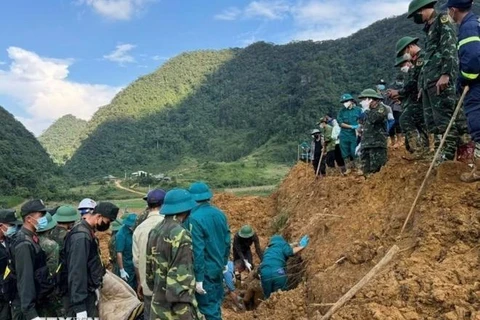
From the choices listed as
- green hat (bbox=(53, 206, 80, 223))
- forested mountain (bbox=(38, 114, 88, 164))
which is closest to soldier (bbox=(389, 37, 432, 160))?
green hat (bbox=(53, 206, 80, 223))

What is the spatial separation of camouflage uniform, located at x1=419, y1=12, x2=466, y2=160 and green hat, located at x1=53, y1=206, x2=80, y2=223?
4172 mm

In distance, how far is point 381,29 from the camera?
301ft

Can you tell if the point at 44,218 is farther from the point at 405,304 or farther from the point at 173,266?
the point at 405,304

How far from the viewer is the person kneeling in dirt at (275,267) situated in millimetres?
6492

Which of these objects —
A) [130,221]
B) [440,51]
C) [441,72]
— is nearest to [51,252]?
[130,221]

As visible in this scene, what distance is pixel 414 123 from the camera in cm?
632

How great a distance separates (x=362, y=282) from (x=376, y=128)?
348cm

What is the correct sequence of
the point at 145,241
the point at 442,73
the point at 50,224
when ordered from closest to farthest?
the point at 145,241 < the point at 50,224 < the point at 442,73

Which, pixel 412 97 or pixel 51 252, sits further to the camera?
pixel 412 97

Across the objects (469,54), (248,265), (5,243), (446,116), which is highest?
(469,54)

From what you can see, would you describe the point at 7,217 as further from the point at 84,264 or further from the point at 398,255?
the point at 398,255

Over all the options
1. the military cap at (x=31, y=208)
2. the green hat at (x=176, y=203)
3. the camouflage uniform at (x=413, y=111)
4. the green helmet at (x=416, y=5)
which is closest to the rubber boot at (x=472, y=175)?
the camouflage uniform at (x=413, y=111)

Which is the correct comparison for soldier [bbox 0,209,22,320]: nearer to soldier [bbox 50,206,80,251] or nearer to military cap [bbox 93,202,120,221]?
soldier [bbox 50,206,80,251]

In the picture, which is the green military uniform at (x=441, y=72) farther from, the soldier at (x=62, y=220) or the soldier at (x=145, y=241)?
the soldier at (x=62, y=220)
